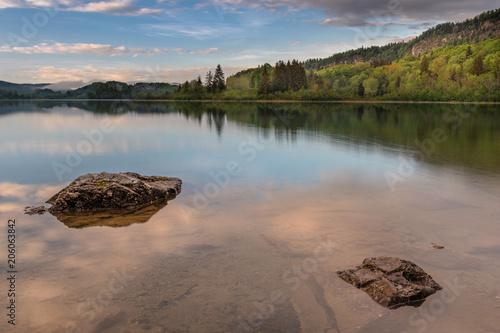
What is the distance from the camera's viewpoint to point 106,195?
15.6 metres

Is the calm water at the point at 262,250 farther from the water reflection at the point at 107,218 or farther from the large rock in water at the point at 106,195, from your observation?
the large rock in water at the point at 106,195

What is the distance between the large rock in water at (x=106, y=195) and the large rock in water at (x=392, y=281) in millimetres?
9699

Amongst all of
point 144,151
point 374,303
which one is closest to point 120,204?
point 374,303

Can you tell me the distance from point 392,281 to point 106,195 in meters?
11.7

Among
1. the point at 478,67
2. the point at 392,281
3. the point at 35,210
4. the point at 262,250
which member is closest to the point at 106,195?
the point at 35,210

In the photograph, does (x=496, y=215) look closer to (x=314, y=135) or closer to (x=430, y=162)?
(x=430, y=162)

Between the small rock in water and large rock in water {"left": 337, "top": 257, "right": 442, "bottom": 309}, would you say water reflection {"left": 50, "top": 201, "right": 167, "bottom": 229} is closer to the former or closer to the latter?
the small rock in water

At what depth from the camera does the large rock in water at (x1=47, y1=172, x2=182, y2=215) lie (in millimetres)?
15258

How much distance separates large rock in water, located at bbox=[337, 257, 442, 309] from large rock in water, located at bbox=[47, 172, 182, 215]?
9699mm

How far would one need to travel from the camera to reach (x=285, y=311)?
8.30 metres

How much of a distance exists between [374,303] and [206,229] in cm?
645

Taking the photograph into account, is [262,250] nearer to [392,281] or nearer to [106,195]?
[392,281]

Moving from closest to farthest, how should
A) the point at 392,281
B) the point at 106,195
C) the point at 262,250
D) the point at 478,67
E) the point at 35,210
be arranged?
the point at 392,281 < the point at 262,250 < the point at 35,210 < the point at 106,195 < the point at 478,67

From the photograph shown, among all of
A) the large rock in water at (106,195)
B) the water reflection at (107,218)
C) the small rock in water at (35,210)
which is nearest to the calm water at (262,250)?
the water reflection at (107,218)
